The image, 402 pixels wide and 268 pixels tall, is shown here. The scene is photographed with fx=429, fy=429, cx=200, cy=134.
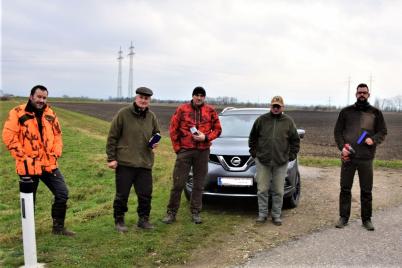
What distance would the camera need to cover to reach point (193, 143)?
6.29m

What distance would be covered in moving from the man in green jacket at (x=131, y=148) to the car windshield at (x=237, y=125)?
2.21 m

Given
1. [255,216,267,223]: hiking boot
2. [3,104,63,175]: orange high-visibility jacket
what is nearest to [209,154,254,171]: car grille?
[255,216,267,223]: hiking boot

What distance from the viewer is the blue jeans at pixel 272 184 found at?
6.50 meters

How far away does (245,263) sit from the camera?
16.0 feet

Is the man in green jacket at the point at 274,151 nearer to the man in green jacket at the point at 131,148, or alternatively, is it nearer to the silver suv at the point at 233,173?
the silver suv at the point at 233,173

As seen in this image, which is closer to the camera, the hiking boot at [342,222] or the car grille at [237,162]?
the hiking boot at [342,222]

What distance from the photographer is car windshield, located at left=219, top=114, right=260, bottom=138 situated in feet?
→ 25.9

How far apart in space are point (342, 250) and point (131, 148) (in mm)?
3000

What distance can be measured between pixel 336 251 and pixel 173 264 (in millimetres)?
2000

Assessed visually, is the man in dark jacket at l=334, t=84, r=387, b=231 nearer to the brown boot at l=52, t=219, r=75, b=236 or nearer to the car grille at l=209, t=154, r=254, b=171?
the car grille at l=209, t=154, r=254, b=171

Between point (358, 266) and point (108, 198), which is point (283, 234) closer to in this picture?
point (358, 266)

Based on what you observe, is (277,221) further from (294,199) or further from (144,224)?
(144,224)

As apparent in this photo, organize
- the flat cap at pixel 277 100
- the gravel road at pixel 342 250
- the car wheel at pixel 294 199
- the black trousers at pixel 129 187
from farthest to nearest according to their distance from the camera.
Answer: the car wheel at pixel 294 199 → the flat cap at pixel 277 100 → the black trousers at pixel 129 187 → the gravel road at pixel 342 250

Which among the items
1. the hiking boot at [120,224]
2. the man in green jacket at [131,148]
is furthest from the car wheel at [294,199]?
the hiking boot at [120,224]
